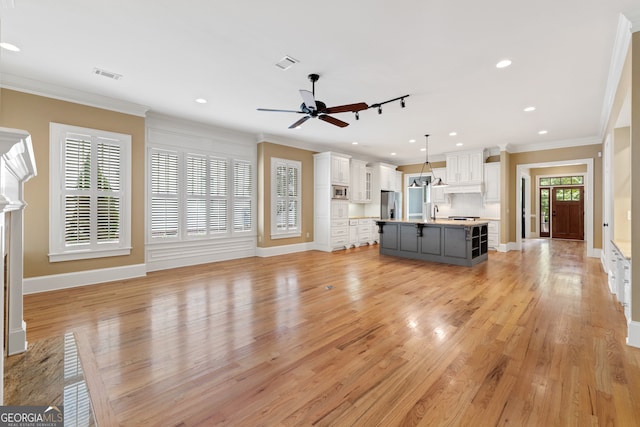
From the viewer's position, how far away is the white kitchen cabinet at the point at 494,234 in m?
7.89

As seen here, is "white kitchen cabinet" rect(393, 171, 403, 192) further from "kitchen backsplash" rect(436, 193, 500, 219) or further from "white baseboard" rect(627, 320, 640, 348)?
"white baseboard" rect(627, 320, 640, 348)

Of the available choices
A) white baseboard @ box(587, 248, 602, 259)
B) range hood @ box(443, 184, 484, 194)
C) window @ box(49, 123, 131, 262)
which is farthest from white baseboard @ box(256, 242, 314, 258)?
white baseboard @ box(587, 248, 602, 259)

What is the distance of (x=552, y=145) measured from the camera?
7504 mm

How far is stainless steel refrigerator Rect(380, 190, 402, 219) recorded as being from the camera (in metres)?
9.79

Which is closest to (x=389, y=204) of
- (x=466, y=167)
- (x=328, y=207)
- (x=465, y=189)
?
(x=465, y=189)

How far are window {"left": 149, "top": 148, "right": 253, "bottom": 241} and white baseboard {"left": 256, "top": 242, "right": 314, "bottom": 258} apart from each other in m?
0.65

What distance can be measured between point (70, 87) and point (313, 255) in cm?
546

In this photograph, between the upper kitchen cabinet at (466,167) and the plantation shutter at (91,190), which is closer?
the plantation shutter at (91,190)

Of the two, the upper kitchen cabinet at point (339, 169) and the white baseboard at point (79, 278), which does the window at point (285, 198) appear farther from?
the white baseboard at point (79, 278)

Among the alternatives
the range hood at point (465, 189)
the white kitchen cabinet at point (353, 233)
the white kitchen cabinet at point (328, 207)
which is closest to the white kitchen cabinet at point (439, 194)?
the range hood at point (465, 189)

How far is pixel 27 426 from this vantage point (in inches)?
58.8

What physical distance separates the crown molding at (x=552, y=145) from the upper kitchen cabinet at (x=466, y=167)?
744 mm

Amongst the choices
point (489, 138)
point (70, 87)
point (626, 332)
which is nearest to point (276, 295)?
point (626, 332)

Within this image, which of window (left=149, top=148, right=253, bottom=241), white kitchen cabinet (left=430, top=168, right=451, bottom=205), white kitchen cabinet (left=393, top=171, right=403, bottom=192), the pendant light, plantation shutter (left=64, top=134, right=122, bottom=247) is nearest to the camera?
plantation shutter (left=64, top=134, right=122, bottom=247)
